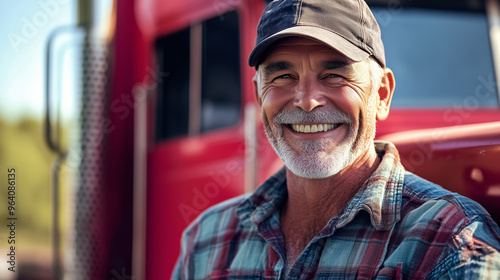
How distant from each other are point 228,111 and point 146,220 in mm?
910

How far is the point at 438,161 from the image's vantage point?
1.78 metres

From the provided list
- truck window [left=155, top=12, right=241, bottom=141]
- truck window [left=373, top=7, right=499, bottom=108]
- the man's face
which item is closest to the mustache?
the man's face

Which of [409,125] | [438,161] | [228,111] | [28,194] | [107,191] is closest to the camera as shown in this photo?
[438,161]

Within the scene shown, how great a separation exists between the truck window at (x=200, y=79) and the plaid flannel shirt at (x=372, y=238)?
1277mm

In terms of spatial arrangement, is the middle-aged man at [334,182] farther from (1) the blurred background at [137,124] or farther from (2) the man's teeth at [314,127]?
(1) the blurred background at [137,124]

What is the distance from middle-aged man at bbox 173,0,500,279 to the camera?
1.44 metres

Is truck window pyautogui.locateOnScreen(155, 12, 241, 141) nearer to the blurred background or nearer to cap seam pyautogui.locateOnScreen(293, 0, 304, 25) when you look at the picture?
the blurred background

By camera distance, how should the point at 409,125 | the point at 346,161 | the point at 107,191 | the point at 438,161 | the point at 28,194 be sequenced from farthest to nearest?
the point at 28,194 < the point at 107,191 < the point at 409,125 < the point at 438,161 < the point at 346,161

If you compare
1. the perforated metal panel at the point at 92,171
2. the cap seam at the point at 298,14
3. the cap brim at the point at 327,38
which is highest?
the cap seam at the point at 298,14

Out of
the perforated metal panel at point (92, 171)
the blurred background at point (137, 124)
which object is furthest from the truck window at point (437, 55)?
the perforated metal panel at point (92, 171)

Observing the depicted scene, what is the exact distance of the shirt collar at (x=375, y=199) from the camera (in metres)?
1.52

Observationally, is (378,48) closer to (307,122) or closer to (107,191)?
(307,122)

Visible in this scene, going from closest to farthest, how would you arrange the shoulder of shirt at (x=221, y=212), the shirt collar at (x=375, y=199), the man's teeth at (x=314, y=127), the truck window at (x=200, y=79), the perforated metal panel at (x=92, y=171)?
1. the shirt collar at (x=375, y=199)
2. the man's teeth at (x=314, y=127)
3. the shoulder of shirt at (x=221, y=212)
4. the truck window at (x=200, y=79)
5. the perforated metal panel at (x=92, y=171)

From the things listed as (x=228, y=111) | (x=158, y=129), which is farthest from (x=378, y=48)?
(x=158, y=129)
